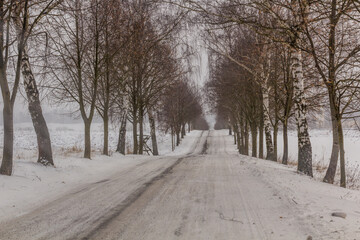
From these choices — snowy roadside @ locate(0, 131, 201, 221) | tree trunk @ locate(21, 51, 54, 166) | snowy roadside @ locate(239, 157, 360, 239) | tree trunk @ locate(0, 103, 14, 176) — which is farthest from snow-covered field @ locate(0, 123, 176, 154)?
snowy roadside @ locate(239, 157, 360, 239)

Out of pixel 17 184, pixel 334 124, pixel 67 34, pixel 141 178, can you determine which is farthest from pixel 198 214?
pixel 67 34

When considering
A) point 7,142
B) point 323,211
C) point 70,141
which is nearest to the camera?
point 323,211

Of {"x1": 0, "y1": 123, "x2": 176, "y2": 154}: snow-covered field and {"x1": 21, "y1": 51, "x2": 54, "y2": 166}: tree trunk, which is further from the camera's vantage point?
{"x1": 0, "y1": 123, "x2": 176, "y2": 154}: snow-covered field

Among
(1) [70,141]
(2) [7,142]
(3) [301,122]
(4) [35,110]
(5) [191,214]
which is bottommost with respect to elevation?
(1) [70,141]

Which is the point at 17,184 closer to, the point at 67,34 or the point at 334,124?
the point at 67,34

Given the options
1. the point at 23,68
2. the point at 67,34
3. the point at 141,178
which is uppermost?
the point at 67,34

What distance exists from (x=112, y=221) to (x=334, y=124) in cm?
781

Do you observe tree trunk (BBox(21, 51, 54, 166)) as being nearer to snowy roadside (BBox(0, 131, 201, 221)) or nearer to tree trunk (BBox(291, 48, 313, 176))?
snowy roadside (BBox(0, 131, 201, 221))

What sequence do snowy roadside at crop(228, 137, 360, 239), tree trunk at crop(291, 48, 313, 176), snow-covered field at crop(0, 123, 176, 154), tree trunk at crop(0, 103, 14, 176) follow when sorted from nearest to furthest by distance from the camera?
snowy roadside at crop(228, 137, 360, 239), tree trunk at crop(0, 103, 14, 176), tree trunk at crop(291, 48, 313, 176), snow-covered field at crop(0, 123, 176, 154)

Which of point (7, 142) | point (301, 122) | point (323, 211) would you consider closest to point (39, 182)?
point (7, 142)

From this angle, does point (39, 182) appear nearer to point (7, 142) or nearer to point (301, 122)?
point (7, 142)

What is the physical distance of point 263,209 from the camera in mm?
4410

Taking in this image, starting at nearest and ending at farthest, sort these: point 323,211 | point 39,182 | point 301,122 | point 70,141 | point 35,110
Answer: point 323,211 → point 39,182 → point 35,110 → point 301,122 → point 70,141

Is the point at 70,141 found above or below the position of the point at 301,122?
below
